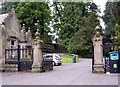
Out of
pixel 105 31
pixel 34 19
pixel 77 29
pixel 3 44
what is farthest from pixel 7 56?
pixel 105 31

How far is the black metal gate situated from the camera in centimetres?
2225

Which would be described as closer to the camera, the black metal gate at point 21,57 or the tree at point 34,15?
the black metal gate at point 21,57

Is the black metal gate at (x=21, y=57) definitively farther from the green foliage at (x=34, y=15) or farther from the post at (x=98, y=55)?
the green foliage at (x=34, y=15)

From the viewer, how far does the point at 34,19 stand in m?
51.2

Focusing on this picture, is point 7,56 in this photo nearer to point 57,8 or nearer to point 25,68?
point 25,68

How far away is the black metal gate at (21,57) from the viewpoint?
22247 millimetres

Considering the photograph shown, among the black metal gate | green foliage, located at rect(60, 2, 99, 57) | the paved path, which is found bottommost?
the paved path

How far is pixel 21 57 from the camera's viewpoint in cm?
2338

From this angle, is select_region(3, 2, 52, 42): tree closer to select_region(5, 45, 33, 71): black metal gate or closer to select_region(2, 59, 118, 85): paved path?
select_region(5, 45, 33, 71): black metal gate

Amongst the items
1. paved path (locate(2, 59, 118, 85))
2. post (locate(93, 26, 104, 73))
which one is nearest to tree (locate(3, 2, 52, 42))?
post (locate(93, 26, 104, 73))

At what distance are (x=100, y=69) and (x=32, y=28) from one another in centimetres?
3379

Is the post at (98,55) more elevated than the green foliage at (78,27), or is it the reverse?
the green foliage at (78,27)

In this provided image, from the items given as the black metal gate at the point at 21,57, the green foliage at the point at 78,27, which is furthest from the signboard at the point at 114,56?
the green foliage at the point at 78,27

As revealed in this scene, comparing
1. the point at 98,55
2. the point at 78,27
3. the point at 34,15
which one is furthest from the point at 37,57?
the point at 78,27
